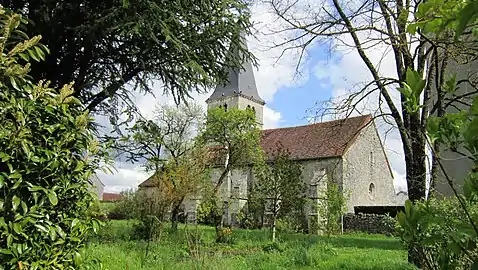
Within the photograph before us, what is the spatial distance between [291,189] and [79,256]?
16899 mm

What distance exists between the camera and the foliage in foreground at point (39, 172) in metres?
2.68

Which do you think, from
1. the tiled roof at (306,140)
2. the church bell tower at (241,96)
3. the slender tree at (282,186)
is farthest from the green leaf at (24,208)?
the church bell tower at (241,96)

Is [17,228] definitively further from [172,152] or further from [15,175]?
[172,152]

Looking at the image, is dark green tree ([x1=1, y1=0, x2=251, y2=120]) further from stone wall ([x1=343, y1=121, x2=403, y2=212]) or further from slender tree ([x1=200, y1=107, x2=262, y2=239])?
stone wall ([x1=343, y1=121, x2=403, y2=212])

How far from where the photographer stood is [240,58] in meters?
11.6

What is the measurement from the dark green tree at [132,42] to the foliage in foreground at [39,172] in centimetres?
586

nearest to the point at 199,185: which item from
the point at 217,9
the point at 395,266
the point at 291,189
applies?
the point at 291,189

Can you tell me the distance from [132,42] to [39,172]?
7936mm

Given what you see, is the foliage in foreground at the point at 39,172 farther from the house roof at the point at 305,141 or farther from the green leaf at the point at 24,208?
the house roof at the point at 305,141

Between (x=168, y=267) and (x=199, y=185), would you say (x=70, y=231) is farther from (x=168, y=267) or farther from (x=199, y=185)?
(x=199, y=185)

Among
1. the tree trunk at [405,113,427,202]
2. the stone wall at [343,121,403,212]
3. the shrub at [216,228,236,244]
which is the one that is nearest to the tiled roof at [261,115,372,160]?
the stone wall at [343,121,403,212]

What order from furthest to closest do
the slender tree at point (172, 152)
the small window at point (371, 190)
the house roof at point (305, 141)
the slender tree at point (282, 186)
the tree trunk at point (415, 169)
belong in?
1. the small window at point (371, 190)
2. the house roof at point (305, 141)
3. the slender tree at point (282, 186)
4. the slender tree at point (172, 152)
5. the tree trunk at point (415, 169)

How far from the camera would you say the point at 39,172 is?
2.86 m

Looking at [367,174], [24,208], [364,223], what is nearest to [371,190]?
[367,174]
